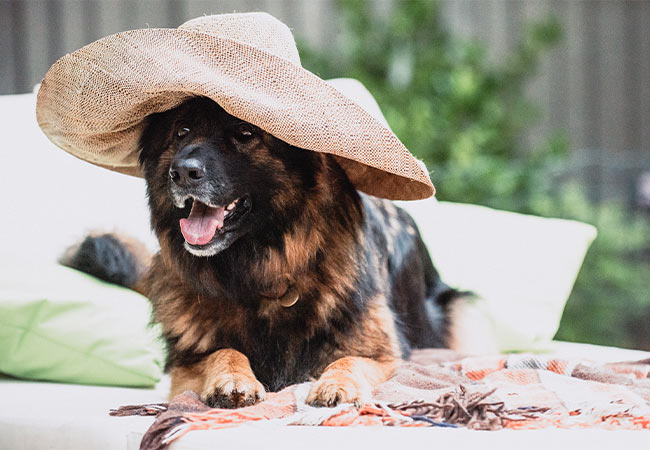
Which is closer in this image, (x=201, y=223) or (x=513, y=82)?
(x=201, y=223)

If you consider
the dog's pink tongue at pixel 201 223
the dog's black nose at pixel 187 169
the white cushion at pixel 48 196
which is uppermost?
the dog's black nose at pixel 187 169

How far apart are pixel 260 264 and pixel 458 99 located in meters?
3.64

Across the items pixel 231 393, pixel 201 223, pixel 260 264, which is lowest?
pixel 231 393

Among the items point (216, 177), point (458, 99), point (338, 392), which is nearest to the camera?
point (338, 392)

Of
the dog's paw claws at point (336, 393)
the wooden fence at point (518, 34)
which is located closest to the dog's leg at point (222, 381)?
A: the dog's paw claws at point (336, 393)

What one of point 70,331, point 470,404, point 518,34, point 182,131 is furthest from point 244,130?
point 518,34

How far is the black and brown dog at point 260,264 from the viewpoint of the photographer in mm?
1881

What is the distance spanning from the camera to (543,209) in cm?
455

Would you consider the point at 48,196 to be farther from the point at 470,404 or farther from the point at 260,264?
the point at 470,404

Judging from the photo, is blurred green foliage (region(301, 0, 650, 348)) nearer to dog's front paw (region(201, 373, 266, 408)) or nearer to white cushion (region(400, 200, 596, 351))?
white cushion (region(400, 200, 596, 351))

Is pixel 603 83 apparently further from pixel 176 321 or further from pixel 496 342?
pixel 176 321

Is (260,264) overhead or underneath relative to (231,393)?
overhead

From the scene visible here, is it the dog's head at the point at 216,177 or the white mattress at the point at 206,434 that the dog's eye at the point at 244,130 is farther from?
the white mattress at the point at 206,434

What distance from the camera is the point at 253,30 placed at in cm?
194
